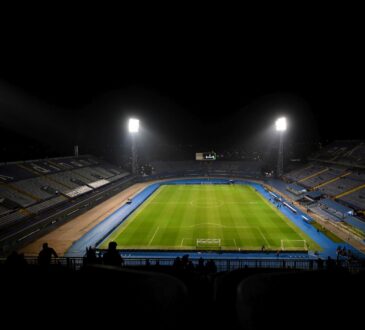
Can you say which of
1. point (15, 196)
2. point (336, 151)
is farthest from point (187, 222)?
point (336, 151)

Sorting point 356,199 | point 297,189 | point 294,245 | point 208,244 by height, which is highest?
point 297,189

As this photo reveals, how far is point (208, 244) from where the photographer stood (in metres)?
20.1

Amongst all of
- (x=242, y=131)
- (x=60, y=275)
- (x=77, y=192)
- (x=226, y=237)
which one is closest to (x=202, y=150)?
(x=242, y=131)

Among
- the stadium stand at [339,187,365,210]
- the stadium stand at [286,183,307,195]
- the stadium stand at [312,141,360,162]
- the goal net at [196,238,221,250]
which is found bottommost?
the goal net at [196,238,221,250]

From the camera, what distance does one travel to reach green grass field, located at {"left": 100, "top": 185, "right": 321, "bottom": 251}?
20266 millimetres

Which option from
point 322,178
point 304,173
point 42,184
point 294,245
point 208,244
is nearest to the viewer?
point 294,245

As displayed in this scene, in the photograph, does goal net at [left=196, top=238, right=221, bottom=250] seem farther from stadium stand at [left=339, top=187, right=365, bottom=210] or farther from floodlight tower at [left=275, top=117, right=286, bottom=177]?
floodlight tower at [left=275, top=117, right=286, bottom=177]

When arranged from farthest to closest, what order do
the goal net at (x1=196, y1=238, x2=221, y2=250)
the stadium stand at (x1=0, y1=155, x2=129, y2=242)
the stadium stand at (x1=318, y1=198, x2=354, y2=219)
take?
1. the stadium stand at (x1=318, y1=198, x2=354, y2=219)
2. the stadium stand at (x1=0, y1=155, x2=129, y2=242)
3. the goal net at (x1=196, y1=238, x2=221, y2=250)

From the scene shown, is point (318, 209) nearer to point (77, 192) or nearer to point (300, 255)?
point (300, 255)

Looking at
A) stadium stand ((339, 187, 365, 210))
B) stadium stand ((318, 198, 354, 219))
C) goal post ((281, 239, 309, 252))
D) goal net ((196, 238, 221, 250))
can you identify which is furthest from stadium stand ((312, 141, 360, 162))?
goal net ((196, 238, 221, 250))

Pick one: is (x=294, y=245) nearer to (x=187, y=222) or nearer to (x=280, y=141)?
(x=187, y=222)

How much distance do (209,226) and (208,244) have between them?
4.50 metres

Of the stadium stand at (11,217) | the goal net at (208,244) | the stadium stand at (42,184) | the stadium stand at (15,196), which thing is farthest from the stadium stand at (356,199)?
the stadium stand at (15,196)

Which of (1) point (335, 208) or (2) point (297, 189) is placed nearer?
(1) point (335, 208)
